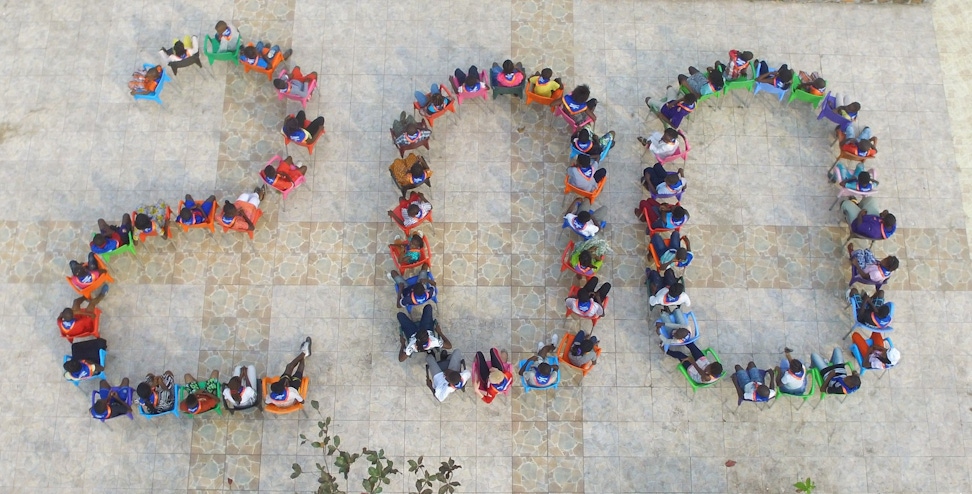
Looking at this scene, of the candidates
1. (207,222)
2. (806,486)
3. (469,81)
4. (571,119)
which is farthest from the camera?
(469,81)

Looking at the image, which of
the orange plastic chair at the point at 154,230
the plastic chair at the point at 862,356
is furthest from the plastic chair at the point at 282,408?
the plastic chair at the point at 862,356

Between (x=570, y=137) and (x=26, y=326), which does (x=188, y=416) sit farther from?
(x=570, y=137)

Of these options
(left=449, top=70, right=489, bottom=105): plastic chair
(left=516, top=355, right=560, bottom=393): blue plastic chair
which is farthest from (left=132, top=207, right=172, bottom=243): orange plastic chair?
(left=516, top=355, right=560, bottom=393): blue plastic chair

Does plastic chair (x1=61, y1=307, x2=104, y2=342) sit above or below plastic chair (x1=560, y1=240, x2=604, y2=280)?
below

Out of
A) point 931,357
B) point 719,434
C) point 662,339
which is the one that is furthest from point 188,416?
point 931,357

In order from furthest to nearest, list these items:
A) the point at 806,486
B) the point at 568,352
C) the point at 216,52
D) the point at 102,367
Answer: the point at 216,52 → the point at 102,367 → the point at 568,352 → the point at 806,486

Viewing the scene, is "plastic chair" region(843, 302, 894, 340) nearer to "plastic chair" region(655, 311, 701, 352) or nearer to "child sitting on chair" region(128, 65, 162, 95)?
"plastic chair" region(655, 311, 701, 352)

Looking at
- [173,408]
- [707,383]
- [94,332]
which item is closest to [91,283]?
[94,332]

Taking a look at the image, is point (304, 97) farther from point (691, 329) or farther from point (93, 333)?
point (691, 329)
